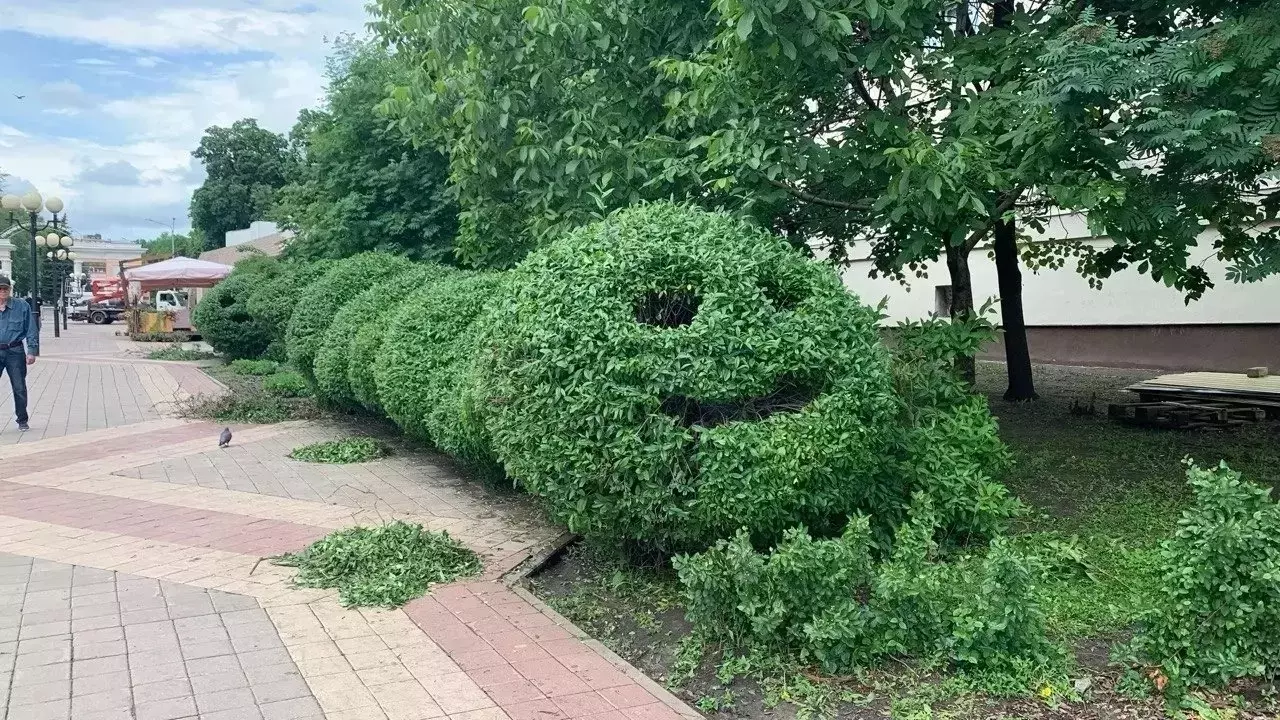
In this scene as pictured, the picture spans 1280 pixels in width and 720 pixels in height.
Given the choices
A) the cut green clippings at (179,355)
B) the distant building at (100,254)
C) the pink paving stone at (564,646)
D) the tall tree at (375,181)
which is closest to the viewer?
the pink paving stone at (564,646)

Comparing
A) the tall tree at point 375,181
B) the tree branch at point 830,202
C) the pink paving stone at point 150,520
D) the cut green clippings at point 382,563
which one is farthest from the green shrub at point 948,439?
the tall tree at point 375,181

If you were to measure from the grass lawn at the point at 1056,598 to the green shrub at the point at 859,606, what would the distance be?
0.36 feet

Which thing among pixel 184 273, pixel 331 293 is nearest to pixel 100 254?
pixel 184 273

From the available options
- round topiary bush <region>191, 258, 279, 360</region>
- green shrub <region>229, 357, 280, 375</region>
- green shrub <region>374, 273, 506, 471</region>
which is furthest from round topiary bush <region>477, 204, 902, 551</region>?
round topiary bush <region>191, 258, 279, 360</region>

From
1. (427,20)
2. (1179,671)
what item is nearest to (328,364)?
(427,20)

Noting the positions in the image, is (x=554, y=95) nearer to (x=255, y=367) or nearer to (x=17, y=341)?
(x=17, y=341)

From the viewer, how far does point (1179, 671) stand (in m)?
3.50

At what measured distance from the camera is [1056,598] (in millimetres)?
4434

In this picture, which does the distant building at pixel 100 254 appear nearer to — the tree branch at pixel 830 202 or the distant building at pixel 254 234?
the distant building at pixel 254 234

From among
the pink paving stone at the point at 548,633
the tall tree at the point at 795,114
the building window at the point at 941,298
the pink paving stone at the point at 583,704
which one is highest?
the tall tree at the point at 795,114

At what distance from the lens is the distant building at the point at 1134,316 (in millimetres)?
12852

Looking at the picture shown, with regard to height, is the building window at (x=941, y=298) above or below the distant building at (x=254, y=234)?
below

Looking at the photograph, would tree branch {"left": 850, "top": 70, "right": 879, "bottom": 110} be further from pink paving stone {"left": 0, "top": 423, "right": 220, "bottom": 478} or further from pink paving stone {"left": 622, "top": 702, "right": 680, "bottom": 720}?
pink paving stone {"left": 0, "top": 423, "right": 220, "bottom": 478}

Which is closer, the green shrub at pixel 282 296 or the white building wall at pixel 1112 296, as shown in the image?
the white building wall at pixel 1112 296
